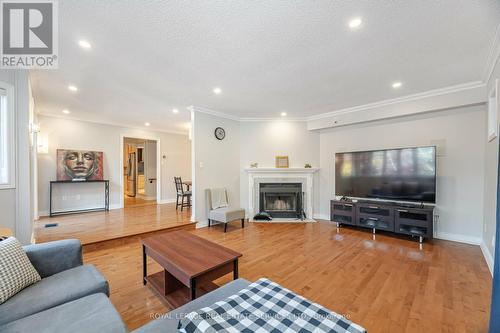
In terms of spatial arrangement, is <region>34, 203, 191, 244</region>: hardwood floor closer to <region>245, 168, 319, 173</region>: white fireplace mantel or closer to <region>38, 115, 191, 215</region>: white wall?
<region>38, 115, 191, 215</region>: white wall

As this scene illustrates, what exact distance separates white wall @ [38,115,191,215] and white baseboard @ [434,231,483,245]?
707 centimetres

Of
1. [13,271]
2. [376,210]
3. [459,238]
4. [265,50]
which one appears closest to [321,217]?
Answer: [376,210]

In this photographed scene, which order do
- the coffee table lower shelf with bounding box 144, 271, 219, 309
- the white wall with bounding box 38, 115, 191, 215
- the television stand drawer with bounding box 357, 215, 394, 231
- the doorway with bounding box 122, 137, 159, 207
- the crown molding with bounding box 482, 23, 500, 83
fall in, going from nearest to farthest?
1. the coffee table lower shelf with bounding box 144, 271, 219, 309
2. the crown molding with bounding box 482, 23, 500, 83
3. the television stand drawer with bounding box 357, 215, 394, 231
4. the white wall with bounding box 38, 115, 191, 215
5. the doorway with bounding box 122, 137, 159, 207

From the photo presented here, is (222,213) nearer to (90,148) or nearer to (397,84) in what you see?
(397,84)

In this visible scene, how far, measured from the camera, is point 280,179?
5.28 m

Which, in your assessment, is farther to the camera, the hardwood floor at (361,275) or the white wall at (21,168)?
the white wall at (21,168)

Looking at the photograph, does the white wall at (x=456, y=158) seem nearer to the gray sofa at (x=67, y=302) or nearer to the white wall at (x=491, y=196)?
the white wall at (x=491, y=196)

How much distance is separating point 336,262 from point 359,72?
2.59 meters

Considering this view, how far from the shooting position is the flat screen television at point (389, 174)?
3.53m

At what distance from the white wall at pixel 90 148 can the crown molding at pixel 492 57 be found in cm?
735

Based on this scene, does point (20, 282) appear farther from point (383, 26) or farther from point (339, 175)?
point (339, 175)

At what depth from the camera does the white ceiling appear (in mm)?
1756

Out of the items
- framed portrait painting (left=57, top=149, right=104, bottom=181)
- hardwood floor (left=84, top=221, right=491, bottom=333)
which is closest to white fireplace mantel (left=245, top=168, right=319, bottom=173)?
hardwood floor (left=84, top=221, right=491, bottom=333)

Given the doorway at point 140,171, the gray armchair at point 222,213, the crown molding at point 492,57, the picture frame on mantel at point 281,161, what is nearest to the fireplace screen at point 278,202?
the picture frame on mantel at point 281,161
